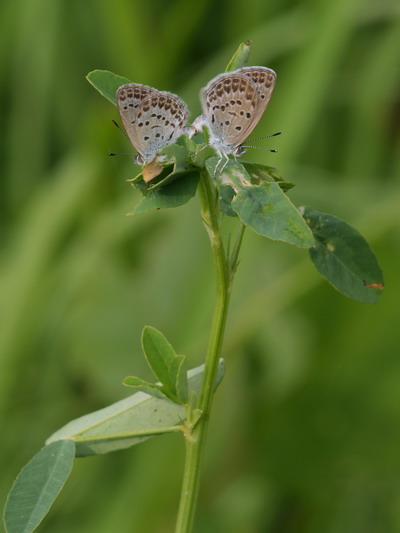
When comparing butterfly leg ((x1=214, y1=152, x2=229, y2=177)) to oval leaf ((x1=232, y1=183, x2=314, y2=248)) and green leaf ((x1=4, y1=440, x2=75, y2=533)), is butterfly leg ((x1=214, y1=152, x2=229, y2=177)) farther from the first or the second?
green leaf ((x1=4, y1=440, x2=75, y2=533))

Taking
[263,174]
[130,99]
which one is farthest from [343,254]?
[130,99]

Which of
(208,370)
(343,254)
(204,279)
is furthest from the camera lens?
(204,279)

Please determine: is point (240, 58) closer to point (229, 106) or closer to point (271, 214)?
point (229, 106)

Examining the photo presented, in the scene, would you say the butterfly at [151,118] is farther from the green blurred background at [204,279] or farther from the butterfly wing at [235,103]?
the green blurred background at [204,279]

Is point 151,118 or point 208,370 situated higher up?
point 151,118

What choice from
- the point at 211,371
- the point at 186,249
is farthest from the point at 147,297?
the point at 211,371

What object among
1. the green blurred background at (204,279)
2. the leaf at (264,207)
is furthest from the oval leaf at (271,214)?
the green blurred background at (204,279)

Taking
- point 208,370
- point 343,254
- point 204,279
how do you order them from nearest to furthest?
point 208,370 < point 343,254 < point 204,279
